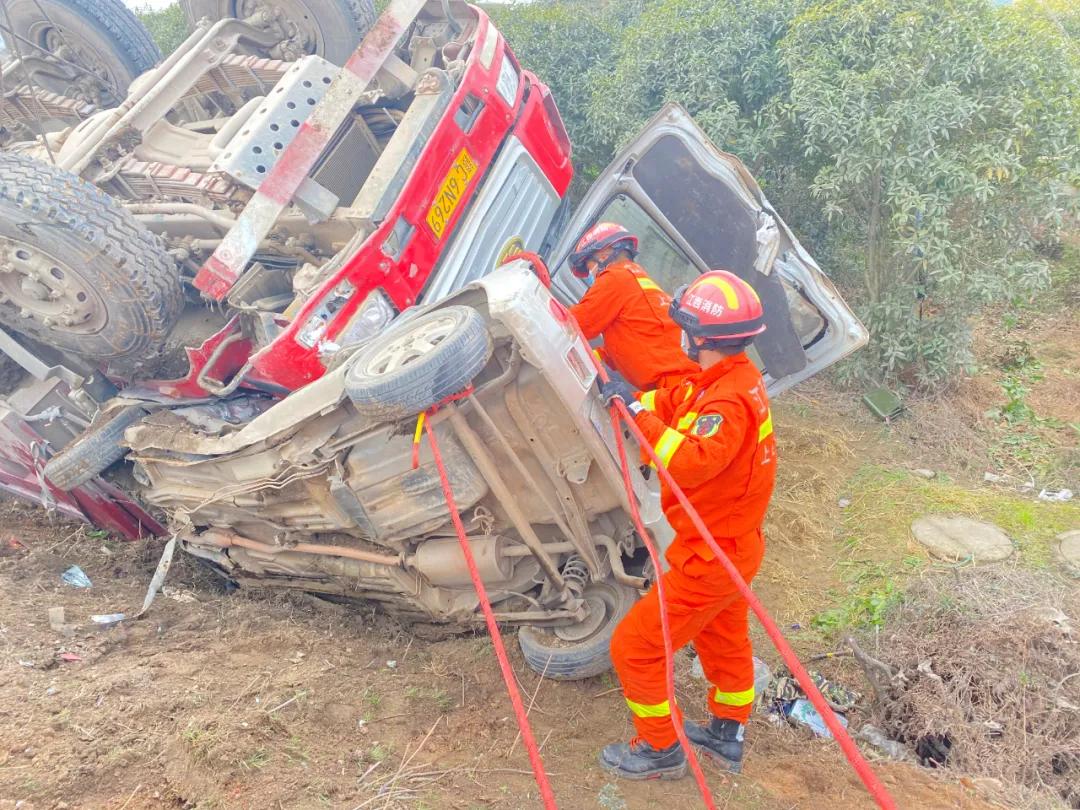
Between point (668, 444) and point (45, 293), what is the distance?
9.31 ft

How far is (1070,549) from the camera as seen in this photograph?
14.0 feet

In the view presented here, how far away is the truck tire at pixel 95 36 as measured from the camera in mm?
5348

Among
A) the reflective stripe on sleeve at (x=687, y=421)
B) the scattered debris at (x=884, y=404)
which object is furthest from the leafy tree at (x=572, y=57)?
the reflective stripe on sleeve at (x=687, y=421)

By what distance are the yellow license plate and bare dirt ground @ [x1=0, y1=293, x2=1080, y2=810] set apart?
1.85 meters

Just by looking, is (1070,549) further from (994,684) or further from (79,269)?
(79,269)

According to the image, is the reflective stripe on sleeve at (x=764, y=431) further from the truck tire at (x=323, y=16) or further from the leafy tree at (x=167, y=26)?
the leafy tree at (x=167, y=26)

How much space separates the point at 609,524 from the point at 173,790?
171cm

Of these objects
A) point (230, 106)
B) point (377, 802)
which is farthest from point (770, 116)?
point (377, 802)

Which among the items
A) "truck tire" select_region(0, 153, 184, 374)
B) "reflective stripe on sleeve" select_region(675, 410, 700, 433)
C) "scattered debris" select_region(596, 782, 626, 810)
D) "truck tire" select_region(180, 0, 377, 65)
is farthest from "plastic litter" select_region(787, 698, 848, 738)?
"truck tire" select_region(180, 0, 377, 65)

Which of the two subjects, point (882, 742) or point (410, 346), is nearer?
point (410, 346)

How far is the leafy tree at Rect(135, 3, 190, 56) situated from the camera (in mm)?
9672

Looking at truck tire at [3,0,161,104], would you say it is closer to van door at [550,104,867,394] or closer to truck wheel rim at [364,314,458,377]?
van door at [550,104,867,394]

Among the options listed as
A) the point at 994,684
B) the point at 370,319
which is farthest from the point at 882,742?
the point at 370,319

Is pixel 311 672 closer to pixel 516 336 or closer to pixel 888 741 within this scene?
pixel 516 336
